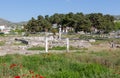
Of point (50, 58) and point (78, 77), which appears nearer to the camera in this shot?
point (78, 77)

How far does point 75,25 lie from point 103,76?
77975mm

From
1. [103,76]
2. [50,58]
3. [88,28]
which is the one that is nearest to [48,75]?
[103,76]

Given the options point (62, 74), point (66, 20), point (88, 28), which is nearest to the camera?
point (62, 74)

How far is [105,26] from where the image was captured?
90750 mm

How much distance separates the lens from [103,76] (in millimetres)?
10508

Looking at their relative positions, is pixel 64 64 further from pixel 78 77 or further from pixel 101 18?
pixel 101 18

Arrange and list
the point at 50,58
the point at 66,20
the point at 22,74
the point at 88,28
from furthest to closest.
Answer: the point at 66,20, the point at 88,28, the point at 50,58, the point at 22,74

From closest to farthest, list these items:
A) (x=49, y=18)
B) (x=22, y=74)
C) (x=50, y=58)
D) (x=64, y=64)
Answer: (x=22, y=74) → (x=64, y=64) → (x=50, y=58) → (x=49, y=18)

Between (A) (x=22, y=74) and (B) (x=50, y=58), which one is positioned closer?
(A) (x=22, y=74)

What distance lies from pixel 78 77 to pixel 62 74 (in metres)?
0.51

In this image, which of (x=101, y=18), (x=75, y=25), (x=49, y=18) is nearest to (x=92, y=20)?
(x=101, y=18)

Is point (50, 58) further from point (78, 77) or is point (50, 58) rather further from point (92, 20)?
point (92, 20)

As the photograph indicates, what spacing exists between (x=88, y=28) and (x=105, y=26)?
6822 millimetres

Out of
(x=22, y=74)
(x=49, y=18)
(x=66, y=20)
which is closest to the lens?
(x=22, y=74)
